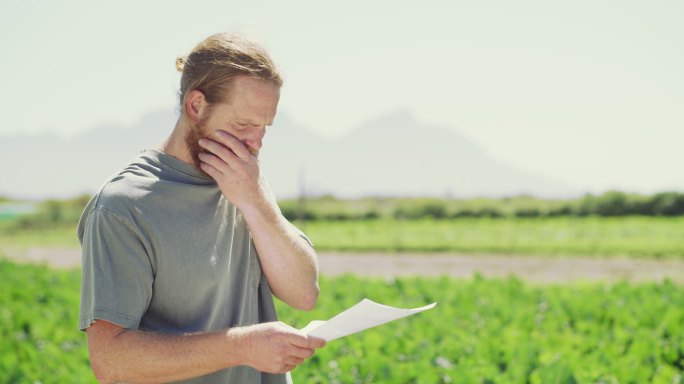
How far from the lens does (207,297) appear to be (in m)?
1.91

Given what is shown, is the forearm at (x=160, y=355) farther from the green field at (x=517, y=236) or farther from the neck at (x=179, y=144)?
A: the green field at (x=517, y=236)

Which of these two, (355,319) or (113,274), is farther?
(355,319)

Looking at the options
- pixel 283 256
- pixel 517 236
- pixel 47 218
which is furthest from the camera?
pixel 47 218

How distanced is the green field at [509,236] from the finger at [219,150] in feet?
63.5

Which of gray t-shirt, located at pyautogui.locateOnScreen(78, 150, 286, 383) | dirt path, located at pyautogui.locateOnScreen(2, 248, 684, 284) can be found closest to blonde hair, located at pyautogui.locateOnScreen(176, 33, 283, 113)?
gray t-shirt, located at pyautogui.locateOnScreen(78, 150, 286, 383)

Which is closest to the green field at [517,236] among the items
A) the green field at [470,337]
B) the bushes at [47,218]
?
the green field at [470,337]

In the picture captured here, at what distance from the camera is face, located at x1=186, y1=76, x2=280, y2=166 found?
1.88m

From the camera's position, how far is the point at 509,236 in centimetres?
2377

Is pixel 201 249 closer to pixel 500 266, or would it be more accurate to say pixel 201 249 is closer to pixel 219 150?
pixel 219 150

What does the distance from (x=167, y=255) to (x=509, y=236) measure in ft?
74.9

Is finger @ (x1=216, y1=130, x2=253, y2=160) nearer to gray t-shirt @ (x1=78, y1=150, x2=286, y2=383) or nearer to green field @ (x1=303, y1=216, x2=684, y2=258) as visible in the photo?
gray t-shirt @ (x1=78, y1=150, x2=286, y2=383)

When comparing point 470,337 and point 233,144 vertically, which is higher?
point 233,144

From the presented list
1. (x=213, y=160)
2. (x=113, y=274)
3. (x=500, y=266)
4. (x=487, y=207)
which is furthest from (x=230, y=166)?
(x=487, y=207)

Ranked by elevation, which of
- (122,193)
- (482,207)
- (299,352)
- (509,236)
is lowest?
(509,236)
